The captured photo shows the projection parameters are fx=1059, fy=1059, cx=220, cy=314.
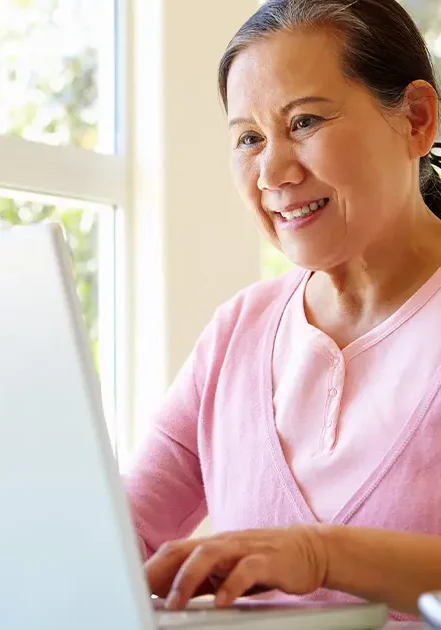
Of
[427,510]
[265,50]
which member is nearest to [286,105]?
[265,50]

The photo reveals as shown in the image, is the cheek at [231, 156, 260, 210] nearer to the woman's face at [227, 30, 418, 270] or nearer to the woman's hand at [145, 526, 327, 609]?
the woman's face at [227, 30, 418, 270]

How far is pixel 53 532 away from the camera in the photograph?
67cm

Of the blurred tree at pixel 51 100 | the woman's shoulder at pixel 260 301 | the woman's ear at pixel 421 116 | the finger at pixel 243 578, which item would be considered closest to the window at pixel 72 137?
the blurred tree at pixel 51 100

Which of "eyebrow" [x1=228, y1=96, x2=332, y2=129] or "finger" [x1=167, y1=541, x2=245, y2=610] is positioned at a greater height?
"eyebrow" [x1=228, y1=96, x2=332, y2=129]

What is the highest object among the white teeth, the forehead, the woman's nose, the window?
the window

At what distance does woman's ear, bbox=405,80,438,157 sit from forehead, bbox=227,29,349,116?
11 cm

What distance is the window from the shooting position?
1938mm

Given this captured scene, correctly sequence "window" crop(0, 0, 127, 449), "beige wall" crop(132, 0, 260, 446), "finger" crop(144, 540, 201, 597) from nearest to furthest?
"finger" crop(144, 540, 201, 597) → "window" crop(0, 0, 127, 449) → "beige wall" crop(132, 0, 260, 446)

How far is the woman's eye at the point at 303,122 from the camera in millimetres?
1256

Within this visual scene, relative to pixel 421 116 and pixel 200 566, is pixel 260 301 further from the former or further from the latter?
pixel 200 566

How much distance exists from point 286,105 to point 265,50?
0.25 feet

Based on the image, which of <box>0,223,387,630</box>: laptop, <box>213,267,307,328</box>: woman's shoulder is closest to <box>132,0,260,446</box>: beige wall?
<box>213,267,307,328</box>: woman's shoulder

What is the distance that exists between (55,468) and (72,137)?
1.49m

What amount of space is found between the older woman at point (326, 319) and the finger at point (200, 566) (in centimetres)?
Result: 28
